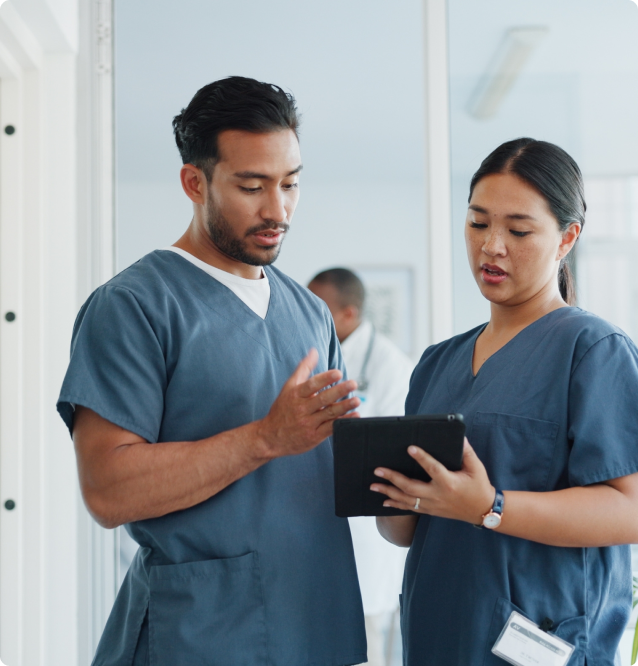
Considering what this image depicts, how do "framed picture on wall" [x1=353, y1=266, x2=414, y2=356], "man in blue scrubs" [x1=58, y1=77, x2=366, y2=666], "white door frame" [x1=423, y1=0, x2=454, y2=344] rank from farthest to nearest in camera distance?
1. "framed picture on wall" [x1=353, y1=266, x2=414, y2=356]
2. "white door frame" [x1=423, y1=0, x2=454, y2=344]
3. "man in blue scrubs" [x1=58, y1=77, x2=366, y2=666]

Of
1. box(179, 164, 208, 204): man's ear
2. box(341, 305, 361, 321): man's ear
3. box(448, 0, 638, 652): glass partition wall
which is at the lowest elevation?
box(341, 305, 361, 321): man's ear

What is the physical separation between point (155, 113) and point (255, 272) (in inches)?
49.2

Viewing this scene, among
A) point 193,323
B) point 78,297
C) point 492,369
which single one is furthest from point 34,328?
point 492,369

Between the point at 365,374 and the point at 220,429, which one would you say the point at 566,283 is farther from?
the point at 365,374

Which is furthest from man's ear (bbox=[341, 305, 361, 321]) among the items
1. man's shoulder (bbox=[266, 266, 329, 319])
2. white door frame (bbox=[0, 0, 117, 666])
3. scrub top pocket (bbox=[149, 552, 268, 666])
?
scrub top pocket (bbox=[149, 552, 268, 666])

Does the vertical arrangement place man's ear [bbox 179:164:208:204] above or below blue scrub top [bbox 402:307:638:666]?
above

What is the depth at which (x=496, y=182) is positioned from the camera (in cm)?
114

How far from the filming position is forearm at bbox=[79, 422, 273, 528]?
0.99m

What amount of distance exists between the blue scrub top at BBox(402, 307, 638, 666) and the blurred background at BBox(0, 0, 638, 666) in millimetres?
1094

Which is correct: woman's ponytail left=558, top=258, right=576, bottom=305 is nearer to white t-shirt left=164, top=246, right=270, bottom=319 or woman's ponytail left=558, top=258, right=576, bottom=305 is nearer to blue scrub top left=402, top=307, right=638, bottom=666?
blue scrub top left=402, top=307, right=638, bottom=666

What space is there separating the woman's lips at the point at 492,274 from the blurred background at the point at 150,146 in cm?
96

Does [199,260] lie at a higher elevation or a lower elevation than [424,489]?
higher

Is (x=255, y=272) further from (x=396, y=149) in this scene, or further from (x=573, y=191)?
(x=396, y=149)

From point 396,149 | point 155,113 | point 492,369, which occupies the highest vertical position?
point 396,149
